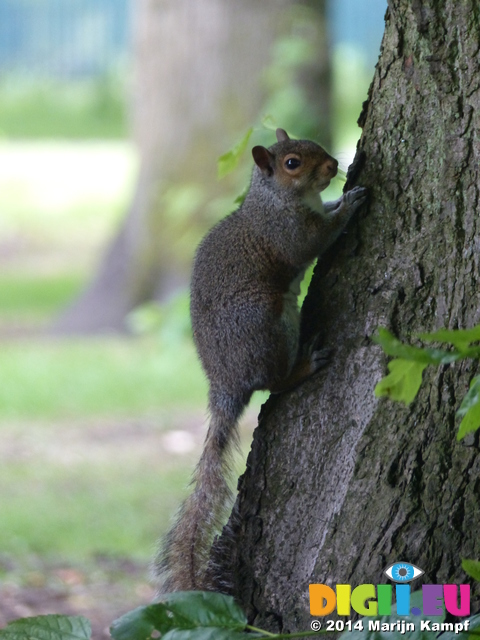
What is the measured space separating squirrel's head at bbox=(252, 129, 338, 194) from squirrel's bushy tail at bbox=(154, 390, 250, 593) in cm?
60

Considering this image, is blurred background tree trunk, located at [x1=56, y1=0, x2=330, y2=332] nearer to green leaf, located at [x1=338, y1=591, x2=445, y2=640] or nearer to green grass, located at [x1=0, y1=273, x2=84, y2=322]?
green grass, located at [x1=0, y1=273, x2=84, y2=322]

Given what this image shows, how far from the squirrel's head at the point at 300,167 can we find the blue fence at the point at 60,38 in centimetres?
1630

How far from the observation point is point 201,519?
2.03 metres

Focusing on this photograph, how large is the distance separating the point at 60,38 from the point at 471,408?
1868 cm

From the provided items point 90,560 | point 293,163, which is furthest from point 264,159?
point 90,560

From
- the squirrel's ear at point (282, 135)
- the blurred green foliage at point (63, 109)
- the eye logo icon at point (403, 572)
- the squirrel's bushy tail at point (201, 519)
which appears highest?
the blurred green foliage at point (63, 109)

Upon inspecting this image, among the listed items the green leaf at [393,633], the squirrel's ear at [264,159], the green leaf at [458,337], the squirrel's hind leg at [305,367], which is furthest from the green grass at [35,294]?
the green leaf at [458,337]

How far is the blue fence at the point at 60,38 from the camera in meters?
18.1

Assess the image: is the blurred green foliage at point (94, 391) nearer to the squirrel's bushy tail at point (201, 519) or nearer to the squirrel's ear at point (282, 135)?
the squirrel's ear at point (282, 135)

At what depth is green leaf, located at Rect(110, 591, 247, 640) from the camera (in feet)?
4.35

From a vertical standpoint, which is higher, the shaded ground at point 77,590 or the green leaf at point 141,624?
the shaded ground at point 77,590

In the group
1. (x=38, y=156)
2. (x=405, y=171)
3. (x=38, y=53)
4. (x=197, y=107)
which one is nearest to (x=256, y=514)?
(x=405, y=171)

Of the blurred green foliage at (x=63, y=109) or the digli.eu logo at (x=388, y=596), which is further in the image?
the blurred green foliage at (x=63, y=109)

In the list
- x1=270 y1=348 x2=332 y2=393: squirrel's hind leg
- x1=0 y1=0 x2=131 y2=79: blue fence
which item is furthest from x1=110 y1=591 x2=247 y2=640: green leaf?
x1=0 y1=0 x2=131 y2=79: blue fence
